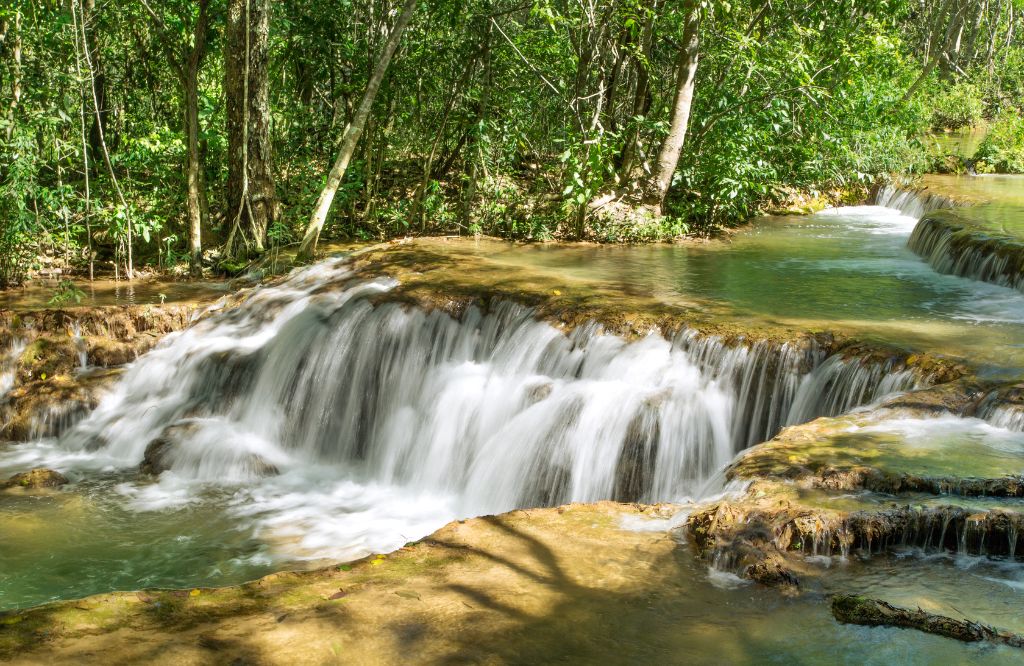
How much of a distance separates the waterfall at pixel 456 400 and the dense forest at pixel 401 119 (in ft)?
8.74

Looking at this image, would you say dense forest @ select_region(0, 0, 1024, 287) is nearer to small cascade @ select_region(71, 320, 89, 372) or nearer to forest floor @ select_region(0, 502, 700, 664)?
small cascade @ select_region(71, 320, 89, 372)

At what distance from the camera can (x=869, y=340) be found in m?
6.82

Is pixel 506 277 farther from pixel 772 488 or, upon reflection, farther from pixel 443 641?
pixel 443 641

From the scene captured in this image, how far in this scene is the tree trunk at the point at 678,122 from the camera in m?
13.0

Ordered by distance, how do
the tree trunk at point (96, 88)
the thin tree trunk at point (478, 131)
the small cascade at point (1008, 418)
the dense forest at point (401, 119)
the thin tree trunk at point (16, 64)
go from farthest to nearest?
the thin tree trunk at point (478, 131)
the tree trunk at point (96, 88)
the thin tree trunk at point (16, 64)
the dense forest at point (401, 119)
the small cascade at point (1008, 418)

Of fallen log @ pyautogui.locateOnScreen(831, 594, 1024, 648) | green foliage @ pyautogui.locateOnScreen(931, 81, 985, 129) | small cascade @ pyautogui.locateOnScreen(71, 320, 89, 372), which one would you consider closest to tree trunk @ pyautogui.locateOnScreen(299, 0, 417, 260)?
small cascade @ pyautogui.locateOnScreen(71, 320, 89, 372)

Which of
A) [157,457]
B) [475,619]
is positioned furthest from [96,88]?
[475,619]

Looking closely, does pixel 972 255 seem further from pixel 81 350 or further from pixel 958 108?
pixel 958 108

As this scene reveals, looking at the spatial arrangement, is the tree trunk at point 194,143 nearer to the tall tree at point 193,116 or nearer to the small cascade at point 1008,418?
the tall tree at point 193,116

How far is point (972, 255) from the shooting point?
1020 cm

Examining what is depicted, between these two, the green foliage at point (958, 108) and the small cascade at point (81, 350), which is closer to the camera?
the small cascade at point (81, 350)

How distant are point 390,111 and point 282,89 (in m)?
2.05

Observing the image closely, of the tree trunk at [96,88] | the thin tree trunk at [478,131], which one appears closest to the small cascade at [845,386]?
the thin tree trunk at [478,131]

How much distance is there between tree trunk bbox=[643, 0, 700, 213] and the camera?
13047mm
